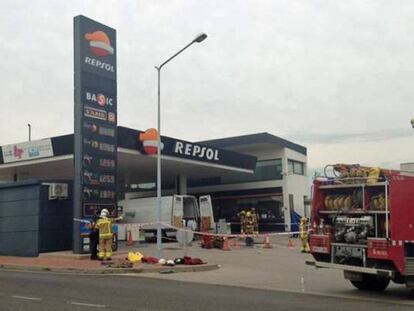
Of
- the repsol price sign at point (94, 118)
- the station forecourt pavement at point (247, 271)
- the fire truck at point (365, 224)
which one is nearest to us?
the fire truck at point (365, 224)

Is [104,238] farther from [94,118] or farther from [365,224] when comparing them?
[365,224]

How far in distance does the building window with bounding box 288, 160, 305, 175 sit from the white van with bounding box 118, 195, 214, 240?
1417 cm

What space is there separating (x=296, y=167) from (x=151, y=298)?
39.2 metres

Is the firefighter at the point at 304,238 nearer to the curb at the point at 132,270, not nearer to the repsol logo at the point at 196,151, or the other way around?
the curb at the point at 132,270

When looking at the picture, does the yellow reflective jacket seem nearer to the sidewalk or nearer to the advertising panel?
the sidewalk

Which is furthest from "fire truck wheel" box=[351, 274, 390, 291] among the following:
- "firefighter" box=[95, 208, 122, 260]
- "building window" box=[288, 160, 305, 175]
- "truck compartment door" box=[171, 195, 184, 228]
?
"building window" box=[288, 160, 305, 175]

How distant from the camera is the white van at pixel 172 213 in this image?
109ft

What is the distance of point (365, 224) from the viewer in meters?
12.3

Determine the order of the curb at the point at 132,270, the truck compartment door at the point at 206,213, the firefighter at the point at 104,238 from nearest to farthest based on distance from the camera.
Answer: the curb at the point at 132,270 → the firefighter at the point at 104,238 → the truck compartment door at the point at 206,213

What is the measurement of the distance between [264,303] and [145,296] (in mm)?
2470

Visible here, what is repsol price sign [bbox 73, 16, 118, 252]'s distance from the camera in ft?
74.7

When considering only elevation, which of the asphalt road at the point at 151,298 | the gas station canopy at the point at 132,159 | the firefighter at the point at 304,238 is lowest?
the asphalt road at the point at 151,298

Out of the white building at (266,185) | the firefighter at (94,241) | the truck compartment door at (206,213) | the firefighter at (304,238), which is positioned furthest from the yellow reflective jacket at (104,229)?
the white building at (266,185)

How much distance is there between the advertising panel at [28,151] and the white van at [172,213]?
22.0ft
